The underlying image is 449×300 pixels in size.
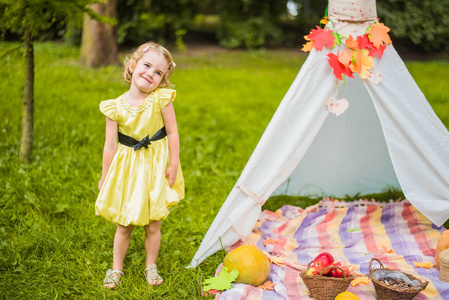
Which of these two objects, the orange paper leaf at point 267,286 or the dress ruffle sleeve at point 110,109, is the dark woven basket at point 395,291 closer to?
the orange paper leaf at point 267,286

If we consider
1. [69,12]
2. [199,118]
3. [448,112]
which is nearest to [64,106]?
[199,118]

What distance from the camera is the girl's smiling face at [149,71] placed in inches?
109

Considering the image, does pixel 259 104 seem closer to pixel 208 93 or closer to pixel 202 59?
pixel 208 93

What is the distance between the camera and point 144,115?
282 cm

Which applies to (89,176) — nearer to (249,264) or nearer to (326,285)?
(249,264)

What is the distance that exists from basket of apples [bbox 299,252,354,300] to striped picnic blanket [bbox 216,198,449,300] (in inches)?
4.8

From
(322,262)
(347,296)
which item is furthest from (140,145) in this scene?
(347,296)

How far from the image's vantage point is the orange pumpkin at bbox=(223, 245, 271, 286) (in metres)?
2.95

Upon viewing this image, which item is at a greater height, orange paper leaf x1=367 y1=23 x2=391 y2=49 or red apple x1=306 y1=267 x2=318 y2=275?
orange paper leaf x1=367 y1=23 x2=391 y2=49

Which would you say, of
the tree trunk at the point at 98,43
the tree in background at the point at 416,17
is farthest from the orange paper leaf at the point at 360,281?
the tree in background at the point at 416,17

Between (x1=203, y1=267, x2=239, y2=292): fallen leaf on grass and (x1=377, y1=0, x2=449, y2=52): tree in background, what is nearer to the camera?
(x1=203, y1=267, x2=239, y2=292): fallen leaf on grass

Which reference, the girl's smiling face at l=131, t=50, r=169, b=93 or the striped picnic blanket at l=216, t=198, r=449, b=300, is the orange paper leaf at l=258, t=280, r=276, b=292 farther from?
the girl's smiling face at l=131, t=50, r=169, b=93

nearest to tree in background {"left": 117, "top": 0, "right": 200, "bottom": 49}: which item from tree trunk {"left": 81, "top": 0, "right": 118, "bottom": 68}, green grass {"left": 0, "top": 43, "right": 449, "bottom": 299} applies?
tree trunk {"left": 81, "top": 0, "right": 118, "bottom": 68}

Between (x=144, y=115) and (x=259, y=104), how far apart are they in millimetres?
4913
